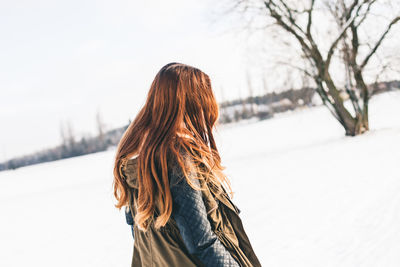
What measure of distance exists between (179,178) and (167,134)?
0.67ft

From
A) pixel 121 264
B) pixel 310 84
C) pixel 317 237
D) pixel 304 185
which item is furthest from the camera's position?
pixel 310 84

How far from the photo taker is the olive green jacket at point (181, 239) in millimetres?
1365

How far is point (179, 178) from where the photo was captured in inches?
50.3

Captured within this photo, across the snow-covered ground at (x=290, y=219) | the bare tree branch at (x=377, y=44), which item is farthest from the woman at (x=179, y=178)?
the bare tree branch at (x=377, y=44)

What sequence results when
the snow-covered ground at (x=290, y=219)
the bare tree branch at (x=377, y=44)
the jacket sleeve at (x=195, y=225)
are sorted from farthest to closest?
the bare tree branch at (x=377, y=44), the snow-covered ground at (x=290, y=219), the jacket sleeve at (x=195, y=225)

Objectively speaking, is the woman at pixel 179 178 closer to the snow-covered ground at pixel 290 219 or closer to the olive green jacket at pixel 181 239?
the olive green jacket at pixel 181 239

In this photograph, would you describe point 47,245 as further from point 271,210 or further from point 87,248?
point 271,210

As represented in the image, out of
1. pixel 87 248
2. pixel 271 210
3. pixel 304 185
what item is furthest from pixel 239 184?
pixel 87 248

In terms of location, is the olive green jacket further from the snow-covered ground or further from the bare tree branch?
the bare tree branch

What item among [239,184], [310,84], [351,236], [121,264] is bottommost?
[239,184]

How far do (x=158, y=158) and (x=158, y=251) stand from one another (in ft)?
1.48

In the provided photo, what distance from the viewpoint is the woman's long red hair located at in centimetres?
131

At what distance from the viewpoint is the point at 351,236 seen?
4.15 meters

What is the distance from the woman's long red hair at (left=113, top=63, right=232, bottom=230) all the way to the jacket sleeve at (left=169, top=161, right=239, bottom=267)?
0.05m
